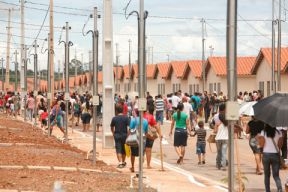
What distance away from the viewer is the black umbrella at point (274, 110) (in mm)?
14500

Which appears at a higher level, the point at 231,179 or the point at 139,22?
the point at 139,22

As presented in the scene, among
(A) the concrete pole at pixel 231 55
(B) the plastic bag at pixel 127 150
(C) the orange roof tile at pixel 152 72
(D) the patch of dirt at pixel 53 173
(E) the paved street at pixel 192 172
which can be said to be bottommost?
(E) the paved street at pixel 192 172

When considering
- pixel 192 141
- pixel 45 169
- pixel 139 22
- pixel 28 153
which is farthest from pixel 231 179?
pixel 192 141

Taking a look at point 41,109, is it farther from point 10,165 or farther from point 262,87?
point 10,165

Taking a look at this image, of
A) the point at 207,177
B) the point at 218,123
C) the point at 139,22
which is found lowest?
the point at 207,177

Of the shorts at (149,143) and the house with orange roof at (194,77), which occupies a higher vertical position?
the house with orange roof at (194,77)

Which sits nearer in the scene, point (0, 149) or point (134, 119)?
point (134, 119)

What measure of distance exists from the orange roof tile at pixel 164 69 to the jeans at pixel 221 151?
52330 mm

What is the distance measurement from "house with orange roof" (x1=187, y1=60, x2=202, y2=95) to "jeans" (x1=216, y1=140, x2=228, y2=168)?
4542 cm

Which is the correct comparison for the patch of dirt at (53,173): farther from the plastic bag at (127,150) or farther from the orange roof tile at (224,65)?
the orange roof tile at (224,65)

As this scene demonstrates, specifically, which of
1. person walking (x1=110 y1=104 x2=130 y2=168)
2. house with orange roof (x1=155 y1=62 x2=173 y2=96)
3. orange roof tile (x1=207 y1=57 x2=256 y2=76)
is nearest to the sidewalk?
person walking (x1=110 y1=104 x2=130 y2=168)

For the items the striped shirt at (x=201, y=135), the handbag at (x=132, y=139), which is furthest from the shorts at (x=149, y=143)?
the striped shirt at (x=201, y=135)

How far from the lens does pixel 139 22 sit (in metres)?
14.9

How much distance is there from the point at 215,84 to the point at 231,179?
2072 inches
